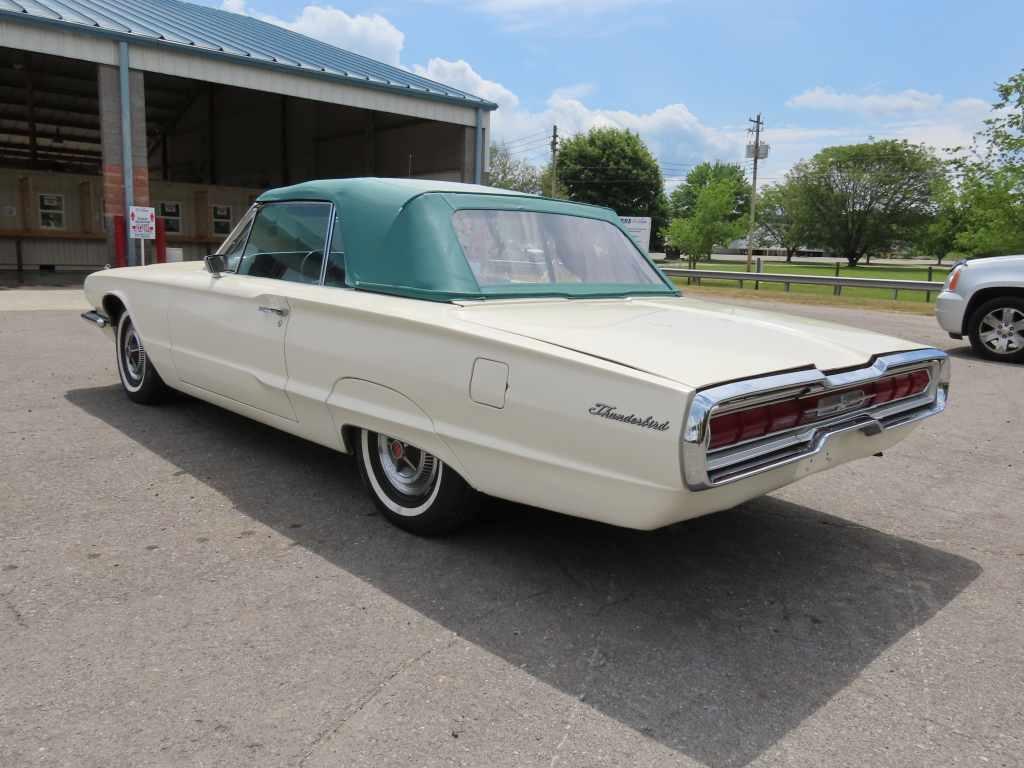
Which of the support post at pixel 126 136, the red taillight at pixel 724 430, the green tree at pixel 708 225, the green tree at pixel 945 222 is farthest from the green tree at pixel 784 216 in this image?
the red taillight at pixel 724 430

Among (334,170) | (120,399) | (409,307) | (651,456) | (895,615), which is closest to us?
(651,456)

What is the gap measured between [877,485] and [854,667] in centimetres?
224

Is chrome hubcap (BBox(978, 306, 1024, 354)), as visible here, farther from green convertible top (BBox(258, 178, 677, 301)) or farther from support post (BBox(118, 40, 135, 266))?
support post (BBox(118, 40, 135, 266))

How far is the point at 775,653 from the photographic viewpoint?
103 inches

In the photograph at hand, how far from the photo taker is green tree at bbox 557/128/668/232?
6400 centimetres

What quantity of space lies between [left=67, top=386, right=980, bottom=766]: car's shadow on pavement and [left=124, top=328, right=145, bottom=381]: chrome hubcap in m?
1.58

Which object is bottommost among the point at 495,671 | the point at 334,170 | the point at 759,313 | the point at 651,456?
the point at 495,671

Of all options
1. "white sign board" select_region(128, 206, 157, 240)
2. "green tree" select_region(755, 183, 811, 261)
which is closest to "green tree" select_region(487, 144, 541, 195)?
"green tree" select_region(755, 183, 811, 261)

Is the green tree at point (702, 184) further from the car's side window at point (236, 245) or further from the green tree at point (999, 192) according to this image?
the car's side window at point (236, 245)

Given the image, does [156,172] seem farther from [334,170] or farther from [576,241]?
[576,241]

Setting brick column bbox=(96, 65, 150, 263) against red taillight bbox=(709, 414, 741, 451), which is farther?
brick column bbox=(96, 65, 150, 263)

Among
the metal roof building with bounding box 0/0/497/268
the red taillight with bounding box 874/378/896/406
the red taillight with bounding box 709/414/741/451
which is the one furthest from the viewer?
the metal roof building with bounding box 0/0/497/268

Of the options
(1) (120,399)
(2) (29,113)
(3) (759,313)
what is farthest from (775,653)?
(2) (29,113)

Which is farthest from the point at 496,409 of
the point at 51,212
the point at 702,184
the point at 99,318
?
the point at 702,184
